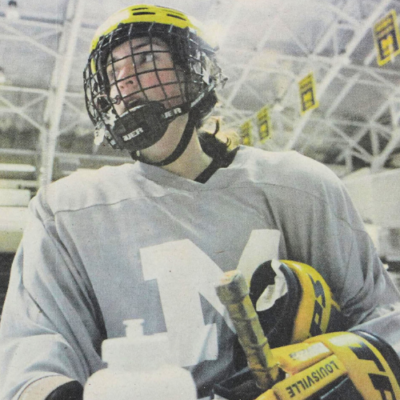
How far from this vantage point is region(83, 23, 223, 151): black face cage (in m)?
0.88

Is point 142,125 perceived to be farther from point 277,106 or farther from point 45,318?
point 277,106

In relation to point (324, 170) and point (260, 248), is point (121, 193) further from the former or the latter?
point (324, 170)

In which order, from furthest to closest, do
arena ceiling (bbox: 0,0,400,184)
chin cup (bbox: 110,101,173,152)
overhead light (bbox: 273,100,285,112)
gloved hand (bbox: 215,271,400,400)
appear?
overhead light (bbox: 273,100,285,112)
arena ceiling (bbox: 0,0,400,184)
chin cup (bbox: 110,101,173,152)
gloved hand (bbox: 215,271,400,400)

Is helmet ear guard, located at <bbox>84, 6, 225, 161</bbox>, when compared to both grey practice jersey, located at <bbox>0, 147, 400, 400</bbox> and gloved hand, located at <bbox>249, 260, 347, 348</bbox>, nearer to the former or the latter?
grey practice jersey, located at <bbox>0, 147, 400, 400</bbox>

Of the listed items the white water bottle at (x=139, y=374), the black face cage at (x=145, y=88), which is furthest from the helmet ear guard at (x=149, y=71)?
the white water bottle at (x=139, y=374)

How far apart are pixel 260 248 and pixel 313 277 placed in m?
0.14

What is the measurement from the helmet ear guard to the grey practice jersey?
4.0 inches

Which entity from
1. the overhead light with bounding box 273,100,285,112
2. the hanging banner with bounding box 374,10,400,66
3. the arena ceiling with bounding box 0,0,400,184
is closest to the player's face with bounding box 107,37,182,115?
the arena ceiling with bounding box 0,0,400,184

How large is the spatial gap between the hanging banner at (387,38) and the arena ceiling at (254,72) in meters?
0.02

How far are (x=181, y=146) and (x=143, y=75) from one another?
0.18 metres

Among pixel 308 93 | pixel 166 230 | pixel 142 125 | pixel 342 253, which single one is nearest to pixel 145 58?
pixel 142 125

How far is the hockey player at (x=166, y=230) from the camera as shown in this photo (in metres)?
0.79

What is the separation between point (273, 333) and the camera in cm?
73

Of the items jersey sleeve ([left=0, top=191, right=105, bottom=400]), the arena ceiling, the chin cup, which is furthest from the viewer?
the arena ceiling
